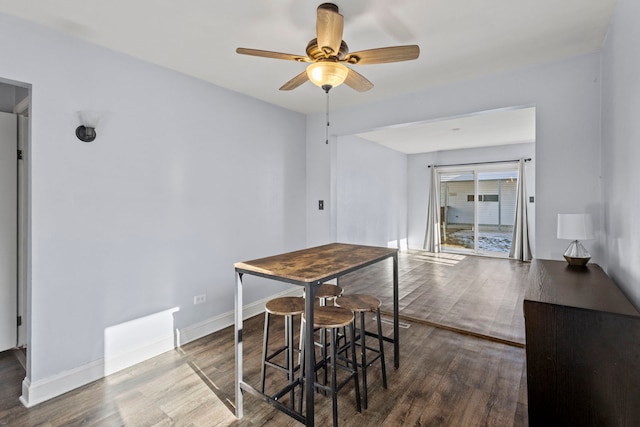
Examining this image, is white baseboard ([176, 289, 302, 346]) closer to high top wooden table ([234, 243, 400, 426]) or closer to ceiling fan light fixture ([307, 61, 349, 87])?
high top wooden table ([234, 243, 400, 426])

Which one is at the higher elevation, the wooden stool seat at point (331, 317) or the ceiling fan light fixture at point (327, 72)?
the ceiling fan light fixture at point (327, 72)

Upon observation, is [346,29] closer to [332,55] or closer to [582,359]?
[332,55]

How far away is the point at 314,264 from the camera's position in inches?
80.7

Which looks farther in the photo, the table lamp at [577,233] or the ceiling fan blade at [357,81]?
the table lamp at [577,233]

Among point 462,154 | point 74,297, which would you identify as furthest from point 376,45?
point 462,154

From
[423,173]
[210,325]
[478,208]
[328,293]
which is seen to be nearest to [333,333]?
[328,293]

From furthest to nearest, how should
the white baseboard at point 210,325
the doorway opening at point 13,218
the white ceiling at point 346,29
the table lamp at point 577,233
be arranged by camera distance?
the white baseboard at point 210,325 < the doorway opening at point 13,218 < the table lamp at point 577,233 < the white ceiling at point 346,29

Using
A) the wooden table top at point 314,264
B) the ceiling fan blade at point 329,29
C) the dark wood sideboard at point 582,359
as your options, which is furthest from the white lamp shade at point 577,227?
the ceiling fan blade at point 329,29

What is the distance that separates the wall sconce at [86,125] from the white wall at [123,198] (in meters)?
0.06

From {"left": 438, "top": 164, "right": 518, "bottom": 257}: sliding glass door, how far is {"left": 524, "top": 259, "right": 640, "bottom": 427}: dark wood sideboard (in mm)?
6177

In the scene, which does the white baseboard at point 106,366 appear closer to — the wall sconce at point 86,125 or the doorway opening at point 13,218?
the doorway opening at point 13,218

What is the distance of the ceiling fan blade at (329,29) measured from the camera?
1521 mm

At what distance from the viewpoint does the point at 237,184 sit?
11.4 ft

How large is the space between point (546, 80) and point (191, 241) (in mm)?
3559
